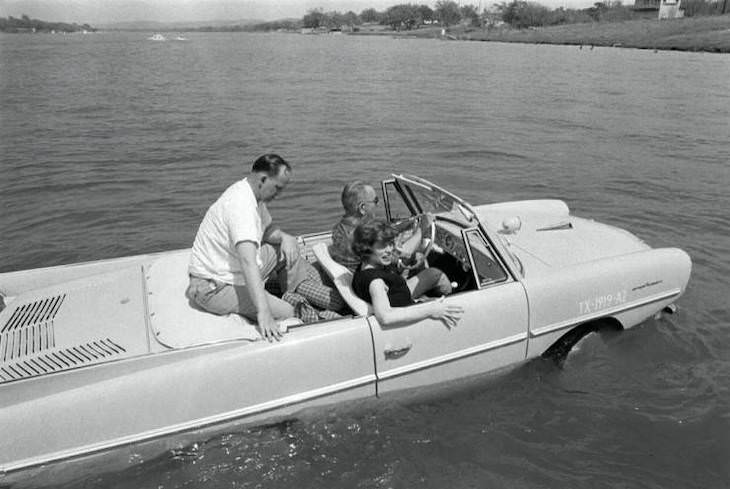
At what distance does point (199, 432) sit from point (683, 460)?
3.35 metres

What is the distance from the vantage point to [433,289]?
4457mm

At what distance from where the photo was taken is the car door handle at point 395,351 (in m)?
3.87

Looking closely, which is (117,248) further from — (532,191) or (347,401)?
(532,191)

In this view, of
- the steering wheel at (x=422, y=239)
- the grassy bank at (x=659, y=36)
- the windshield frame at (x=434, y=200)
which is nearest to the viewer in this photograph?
the steering wheel at (x=422, y=239)

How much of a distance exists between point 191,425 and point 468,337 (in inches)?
77.9

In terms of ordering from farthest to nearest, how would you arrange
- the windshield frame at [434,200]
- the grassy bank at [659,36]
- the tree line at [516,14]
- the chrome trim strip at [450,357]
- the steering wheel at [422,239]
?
1. the tree line at [516,14]
2. the grassy bank at [659,36]
3. the windshield frame at [434,200]
4. the steering wheel at [422,239]
5. the chrome trim strip at [450,357]

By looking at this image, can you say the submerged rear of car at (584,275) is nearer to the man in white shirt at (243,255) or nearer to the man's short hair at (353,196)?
the man's short hair at (353,196)

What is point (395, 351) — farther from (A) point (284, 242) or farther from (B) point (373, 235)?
(A) point (284, 242)

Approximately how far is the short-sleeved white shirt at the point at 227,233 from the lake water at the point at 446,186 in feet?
3.65

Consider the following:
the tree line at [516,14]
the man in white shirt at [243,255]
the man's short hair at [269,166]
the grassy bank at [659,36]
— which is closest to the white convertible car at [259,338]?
the man in white shirt at [243,255]

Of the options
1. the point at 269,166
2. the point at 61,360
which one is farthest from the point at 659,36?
the point at 61,360

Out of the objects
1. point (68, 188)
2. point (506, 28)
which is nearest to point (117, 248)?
point (68, 188)

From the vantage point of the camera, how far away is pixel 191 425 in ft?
11.5

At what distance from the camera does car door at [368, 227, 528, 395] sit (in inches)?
154
